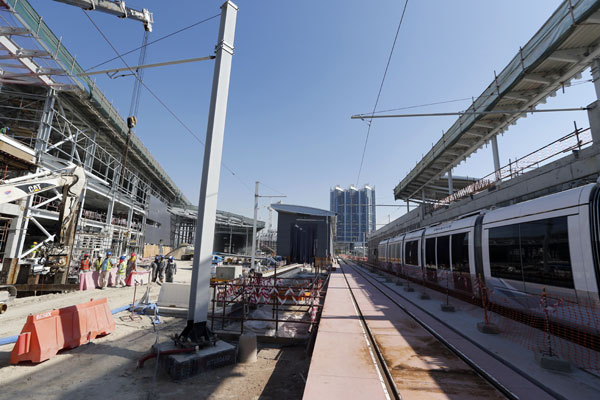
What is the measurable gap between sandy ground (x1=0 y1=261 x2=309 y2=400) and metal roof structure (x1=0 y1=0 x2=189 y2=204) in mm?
9186

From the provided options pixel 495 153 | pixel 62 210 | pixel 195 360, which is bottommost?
pixel 195 360

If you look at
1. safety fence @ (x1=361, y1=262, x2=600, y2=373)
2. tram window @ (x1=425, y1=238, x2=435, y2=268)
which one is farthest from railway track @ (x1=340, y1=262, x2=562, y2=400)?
tram window @ (x1=425, y1=238, x2=435, y2=268)

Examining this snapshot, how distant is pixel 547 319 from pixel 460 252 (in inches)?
243

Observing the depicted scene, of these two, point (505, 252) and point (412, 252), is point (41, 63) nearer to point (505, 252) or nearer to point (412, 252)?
point (505, 252)

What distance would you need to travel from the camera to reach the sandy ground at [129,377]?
460cm

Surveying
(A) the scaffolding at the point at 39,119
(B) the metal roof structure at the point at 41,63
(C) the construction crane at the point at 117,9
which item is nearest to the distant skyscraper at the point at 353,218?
(A) the scaffolding at the point at 39,119

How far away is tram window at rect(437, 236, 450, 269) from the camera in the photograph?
12.3 meters

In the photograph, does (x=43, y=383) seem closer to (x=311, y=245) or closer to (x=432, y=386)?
(x=432, y=386)

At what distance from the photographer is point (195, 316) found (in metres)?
5.96

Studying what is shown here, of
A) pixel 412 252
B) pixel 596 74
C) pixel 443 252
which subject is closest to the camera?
pixel 443 252

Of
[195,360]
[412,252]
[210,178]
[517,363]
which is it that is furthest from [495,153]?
[195,360]

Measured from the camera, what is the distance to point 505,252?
8148mm

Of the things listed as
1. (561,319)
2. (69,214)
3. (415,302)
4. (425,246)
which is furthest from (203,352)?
(425,246)

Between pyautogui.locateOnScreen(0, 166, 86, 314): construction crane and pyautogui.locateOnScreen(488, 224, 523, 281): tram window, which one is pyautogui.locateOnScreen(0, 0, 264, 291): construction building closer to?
pyautogui.locateOnScreen(0, 166, 86, 314): construction crane
